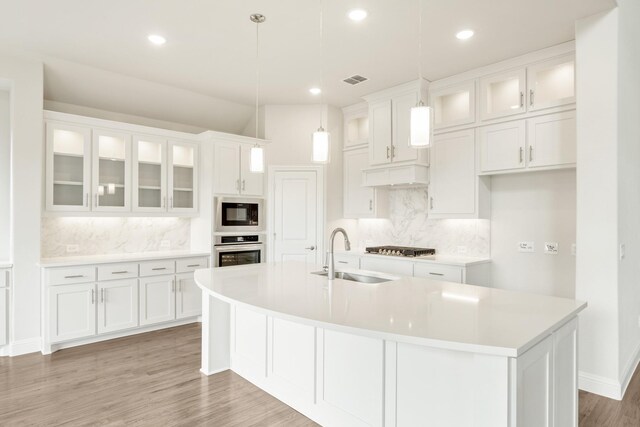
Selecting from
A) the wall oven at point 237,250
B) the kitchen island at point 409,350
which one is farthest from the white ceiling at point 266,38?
the kitchen island at point 409,350

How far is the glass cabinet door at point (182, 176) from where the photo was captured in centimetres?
477

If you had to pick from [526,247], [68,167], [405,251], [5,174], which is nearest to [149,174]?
[68,167]

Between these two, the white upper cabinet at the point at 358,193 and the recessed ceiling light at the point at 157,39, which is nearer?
the recessed ceiling light at the point at 157,39

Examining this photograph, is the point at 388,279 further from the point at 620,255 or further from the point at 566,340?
the point at 620,255

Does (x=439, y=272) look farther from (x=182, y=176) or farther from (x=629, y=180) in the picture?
(x=182, y=176)

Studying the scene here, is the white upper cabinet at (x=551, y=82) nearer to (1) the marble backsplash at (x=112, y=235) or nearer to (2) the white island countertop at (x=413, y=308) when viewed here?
(2) the white island countertop at (x=413, y=308)

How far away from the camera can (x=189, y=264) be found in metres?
4.63

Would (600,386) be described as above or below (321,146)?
below

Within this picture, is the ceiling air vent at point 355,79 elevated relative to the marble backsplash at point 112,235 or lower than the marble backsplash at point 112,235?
elevated

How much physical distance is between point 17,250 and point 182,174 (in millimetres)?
1855

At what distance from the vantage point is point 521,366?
1.47 m

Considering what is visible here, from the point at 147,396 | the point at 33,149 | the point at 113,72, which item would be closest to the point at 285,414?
the point at 147,396

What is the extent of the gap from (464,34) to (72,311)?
174 inches

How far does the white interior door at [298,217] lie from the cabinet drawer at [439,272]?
58.4 inches
